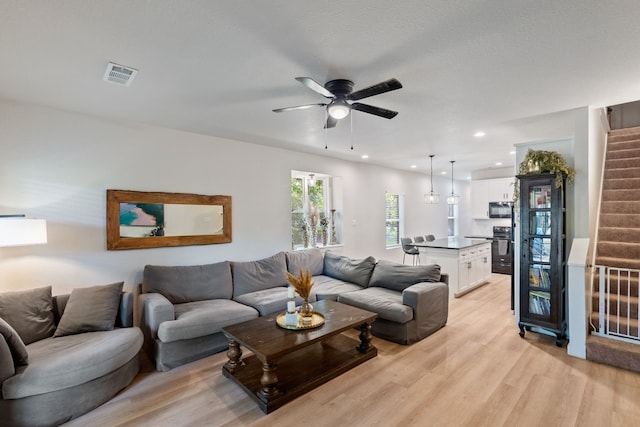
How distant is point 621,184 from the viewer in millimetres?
4445

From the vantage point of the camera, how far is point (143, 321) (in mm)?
3279

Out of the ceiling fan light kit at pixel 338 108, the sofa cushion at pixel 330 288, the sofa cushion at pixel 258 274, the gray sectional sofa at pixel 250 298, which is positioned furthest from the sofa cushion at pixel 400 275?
the ceiling fan light kit at pixel 338 108

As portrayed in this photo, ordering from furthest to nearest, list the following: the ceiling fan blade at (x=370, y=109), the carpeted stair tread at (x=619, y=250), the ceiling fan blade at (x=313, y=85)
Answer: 1. the carpeted stair tread at (x=619, y=250)
2. the ceiling fan blade at (x=370, y=109)
3. the ceiling fan blade at (x=313, y=85)

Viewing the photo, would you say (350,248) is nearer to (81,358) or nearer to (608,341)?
(608,341)

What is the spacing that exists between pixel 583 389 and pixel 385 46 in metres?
3.23

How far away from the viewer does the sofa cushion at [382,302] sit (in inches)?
133

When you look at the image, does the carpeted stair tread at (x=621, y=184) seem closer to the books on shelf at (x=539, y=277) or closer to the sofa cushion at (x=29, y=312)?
the books on shelf at (x=539, y=277)

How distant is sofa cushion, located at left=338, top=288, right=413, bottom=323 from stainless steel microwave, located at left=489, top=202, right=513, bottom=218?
516 centimetres

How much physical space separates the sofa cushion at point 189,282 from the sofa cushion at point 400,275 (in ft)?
6.90

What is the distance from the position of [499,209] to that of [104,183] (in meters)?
8.29

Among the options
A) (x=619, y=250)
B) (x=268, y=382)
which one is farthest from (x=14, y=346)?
(x=619, y=250)

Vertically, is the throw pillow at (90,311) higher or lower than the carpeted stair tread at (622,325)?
higher

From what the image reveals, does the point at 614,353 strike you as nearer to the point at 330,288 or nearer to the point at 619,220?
the point at 619,220

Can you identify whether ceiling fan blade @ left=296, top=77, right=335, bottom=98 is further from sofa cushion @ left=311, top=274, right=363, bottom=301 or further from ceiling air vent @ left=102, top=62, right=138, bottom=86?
sofa cushion @ left=311, top=274, right=363, bottom=301
